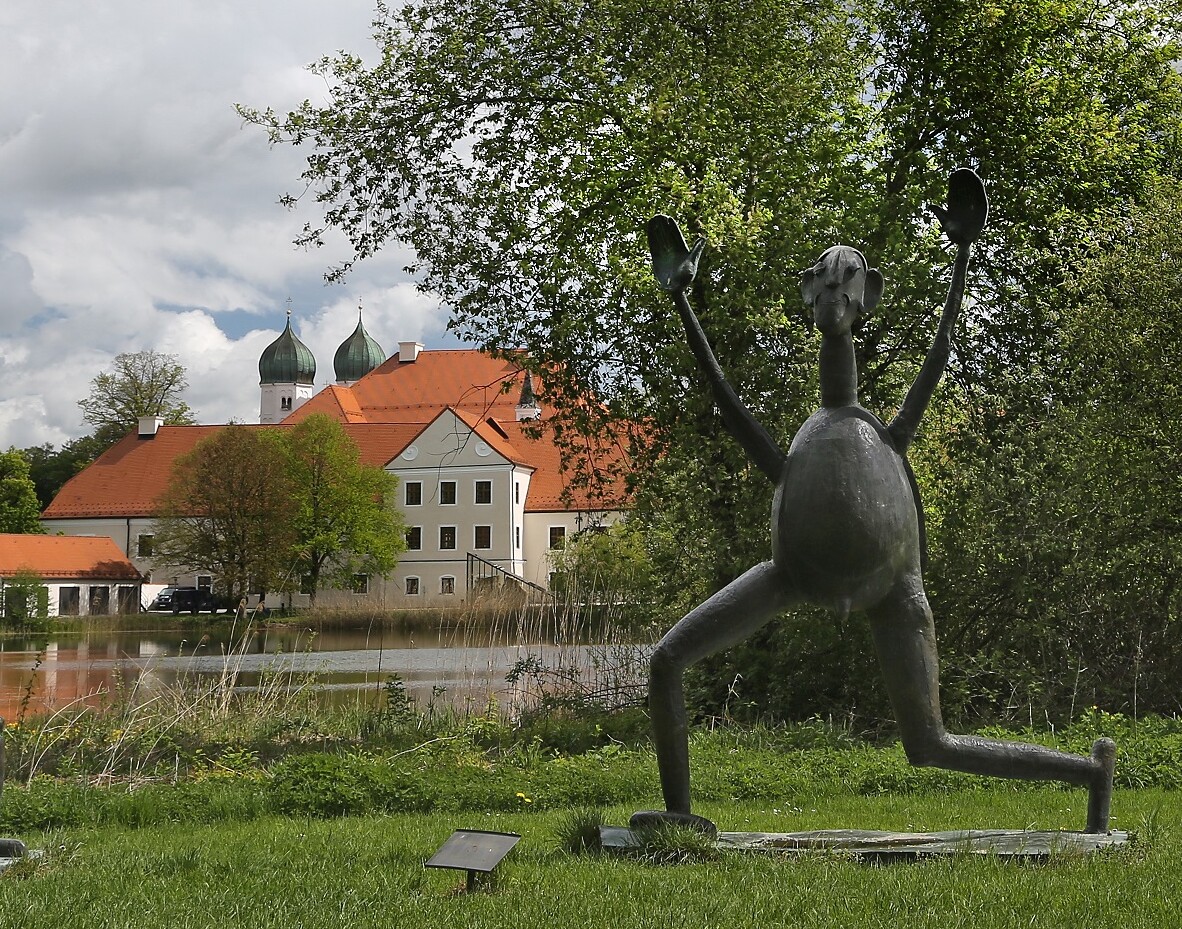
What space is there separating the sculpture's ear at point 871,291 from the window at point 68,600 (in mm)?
58467

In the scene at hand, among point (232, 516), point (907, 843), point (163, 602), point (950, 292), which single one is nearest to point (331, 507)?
point (232, 516)

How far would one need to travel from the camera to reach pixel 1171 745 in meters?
9.34

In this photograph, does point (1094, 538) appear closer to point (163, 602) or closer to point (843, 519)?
point (843, 519)

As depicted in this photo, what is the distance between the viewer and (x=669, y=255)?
617 cm

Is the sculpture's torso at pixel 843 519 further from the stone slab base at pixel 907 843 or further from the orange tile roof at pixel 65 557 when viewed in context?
the orange tile roof at pixel 65 557

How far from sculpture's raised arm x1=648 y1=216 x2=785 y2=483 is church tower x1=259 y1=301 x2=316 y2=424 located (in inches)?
3783

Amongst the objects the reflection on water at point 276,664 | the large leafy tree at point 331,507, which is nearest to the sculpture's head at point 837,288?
the reflection on water at point 276,664

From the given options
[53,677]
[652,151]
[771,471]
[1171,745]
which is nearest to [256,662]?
[53,677]

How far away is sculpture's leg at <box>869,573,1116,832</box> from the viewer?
548cm

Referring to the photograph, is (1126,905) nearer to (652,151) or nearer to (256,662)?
(652,151)

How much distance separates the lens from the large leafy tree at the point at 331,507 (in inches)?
2247

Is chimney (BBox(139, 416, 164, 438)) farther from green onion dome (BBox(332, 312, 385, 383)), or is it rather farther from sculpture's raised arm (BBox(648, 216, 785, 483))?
sculpture's raised arm (BBox(648, 216, 785, 483))

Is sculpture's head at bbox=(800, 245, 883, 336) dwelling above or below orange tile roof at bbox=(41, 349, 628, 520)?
below

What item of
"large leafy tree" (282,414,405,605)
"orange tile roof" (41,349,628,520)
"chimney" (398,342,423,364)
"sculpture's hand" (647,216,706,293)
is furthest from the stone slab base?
"chimney" (398,342,423,364)
